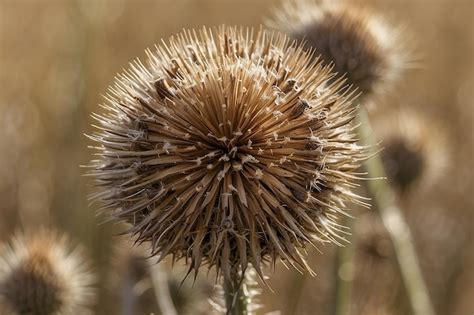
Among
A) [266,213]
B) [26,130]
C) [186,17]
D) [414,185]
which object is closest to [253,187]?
[266,213]

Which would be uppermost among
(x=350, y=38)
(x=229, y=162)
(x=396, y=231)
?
(x=350, y=38)

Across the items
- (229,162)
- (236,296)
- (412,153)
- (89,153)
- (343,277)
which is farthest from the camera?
(89,153)

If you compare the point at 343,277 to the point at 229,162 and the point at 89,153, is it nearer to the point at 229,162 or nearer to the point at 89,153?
the point at 229,162

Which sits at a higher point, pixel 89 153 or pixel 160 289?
pixel 89 153

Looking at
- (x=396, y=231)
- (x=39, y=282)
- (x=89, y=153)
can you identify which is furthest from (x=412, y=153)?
(x=89, y=153)

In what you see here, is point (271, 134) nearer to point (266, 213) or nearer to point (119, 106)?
point (266, 213)

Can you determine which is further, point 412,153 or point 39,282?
point 412,153
